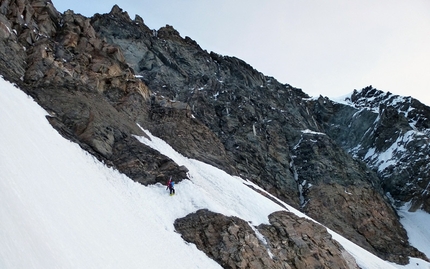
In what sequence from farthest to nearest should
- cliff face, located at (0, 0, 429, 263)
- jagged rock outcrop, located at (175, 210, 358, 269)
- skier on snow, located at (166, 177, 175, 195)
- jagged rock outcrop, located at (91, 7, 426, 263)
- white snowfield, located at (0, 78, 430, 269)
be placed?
jagged rock outcrop, located at (91, 7, 426, 263) → cliff face, located at (0, 0, 429, 263) → skier on snow, located at (166, 177, 175, 195) → jagged rock outcrop, located at (175, 210, 358, 269) → white snowfield, located at (0, 78, 430, 269)

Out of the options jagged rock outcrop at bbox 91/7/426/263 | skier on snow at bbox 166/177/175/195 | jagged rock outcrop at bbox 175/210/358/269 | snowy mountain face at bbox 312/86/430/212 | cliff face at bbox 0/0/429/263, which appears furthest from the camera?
snowy mountain face at bbox 312/86/430/212

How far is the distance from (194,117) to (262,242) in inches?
1165

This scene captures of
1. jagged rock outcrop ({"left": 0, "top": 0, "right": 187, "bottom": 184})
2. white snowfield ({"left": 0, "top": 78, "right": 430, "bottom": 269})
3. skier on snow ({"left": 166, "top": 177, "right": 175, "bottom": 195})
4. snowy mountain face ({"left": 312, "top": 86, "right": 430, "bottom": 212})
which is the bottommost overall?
white snowfield ({"left": 0, "top": 78, "right": 430, "bottom": 269})

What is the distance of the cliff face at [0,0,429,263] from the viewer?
32.8 m

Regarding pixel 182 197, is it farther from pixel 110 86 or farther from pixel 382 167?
pixel 382 167

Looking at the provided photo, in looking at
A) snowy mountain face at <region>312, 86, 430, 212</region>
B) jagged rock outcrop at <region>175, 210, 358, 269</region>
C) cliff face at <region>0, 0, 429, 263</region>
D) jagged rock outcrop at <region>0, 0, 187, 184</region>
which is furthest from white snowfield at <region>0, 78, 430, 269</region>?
snowy mountain face at <region>312, 86, 430, 212</region>

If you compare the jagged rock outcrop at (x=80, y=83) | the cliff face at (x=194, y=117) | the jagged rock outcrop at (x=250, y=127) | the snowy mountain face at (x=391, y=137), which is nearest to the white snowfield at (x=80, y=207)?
the jagged rock outcrop at (x=80, y=83)

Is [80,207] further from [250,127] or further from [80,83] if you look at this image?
[250,127]

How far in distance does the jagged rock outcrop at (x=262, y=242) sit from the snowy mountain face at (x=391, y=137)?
162 ft

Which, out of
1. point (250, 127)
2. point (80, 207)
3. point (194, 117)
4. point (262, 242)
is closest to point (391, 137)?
point (250, 127)

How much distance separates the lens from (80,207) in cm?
1884

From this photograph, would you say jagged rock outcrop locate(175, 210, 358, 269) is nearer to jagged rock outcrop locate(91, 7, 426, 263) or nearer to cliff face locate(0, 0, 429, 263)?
cliff face locate(0, 0, 429, 263)

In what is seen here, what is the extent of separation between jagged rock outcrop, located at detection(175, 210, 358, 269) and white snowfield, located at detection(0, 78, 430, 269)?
Result: 2.72ft

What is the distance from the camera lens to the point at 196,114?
6444cm
